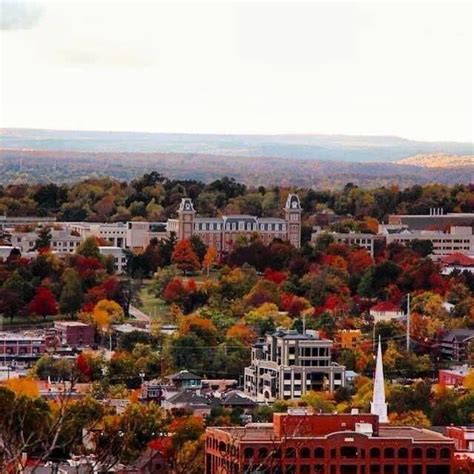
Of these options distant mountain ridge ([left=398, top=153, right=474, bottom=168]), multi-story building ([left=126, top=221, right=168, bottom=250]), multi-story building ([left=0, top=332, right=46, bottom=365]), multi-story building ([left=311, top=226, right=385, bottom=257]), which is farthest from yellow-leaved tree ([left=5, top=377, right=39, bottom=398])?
distant mountain ridge ([left=398, top=153, right=474, bottom=168])

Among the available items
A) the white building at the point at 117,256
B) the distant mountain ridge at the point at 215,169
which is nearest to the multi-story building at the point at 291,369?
the white building at the point at 117,256

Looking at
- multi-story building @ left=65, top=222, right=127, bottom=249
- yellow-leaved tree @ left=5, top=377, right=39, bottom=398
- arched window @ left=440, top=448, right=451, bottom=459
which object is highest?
arched window @ left=440, top=448, right=451, bottom=459

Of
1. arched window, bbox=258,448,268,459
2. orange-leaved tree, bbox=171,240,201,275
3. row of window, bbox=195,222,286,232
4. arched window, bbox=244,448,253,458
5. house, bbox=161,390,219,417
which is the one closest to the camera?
arched window, bbox=244,448,253,458

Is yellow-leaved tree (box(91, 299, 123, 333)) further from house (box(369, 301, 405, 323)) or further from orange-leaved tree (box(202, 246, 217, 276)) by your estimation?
orange-leaved tree (box(202, 246, 217, 276))

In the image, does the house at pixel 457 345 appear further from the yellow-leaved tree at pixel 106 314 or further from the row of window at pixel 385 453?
the row of window at pixel 385 453

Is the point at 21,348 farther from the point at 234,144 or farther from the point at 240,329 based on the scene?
the point at 234,144

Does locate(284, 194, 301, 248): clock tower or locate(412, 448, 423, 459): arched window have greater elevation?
locate(412, 448, 423, 459): arched window

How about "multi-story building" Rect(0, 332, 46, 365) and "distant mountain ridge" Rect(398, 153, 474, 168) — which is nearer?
"multi-story building" Rect(0, 332, 46, 365)

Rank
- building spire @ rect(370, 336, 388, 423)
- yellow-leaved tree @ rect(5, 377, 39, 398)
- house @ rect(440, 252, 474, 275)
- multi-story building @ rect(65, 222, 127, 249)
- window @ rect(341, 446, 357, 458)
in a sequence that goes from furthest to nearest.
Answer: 1. multi-story building @ rect(65, 222, 127, 249)
2. house @ rect(440, 252, 474, 275)
3. yellow-leaved tree @ rect(5, 377, 39, 398)
4. building spire @ rect(370, 336, 388, 423)
5. window @ rect(341, 446, 357, 458)

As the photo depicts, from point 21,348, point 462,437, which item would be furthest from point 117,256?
point 462,437
